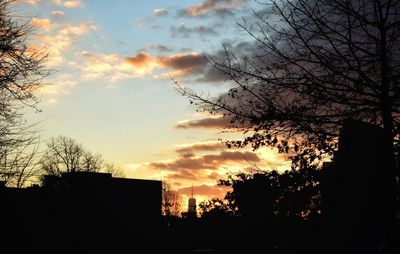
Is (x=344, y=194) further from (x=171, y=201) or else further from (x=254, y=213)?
(x=171, y=201)

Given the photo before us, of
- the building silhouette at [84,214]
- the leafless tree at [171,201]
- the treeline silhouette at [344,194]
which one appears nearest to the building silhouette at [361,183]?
the treeline silhouette at [344,194]

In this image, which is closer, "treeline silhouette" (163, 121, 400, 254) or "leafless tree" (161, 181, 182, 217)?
"treeline silhouette" (163, 121, 400, 254)

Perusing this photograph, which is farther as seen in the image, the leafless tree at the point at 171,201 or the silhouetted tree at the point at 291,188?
the leafless tree at the point at 171,201

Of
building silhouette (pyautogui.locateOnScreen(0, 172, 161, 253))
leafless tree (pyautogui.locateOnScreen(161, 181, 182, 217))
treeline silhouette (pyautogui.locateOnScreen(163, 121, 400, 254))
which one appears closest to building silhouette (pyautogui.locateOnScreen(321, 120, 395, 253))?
treeline silhouette (pyautogui.locateOnScreen(163, 121, 400, 254))

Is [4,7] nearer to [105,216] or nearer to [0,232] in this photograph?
[0,232]

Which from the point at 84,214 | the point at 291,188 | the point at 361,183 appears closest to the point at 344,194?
the point at 361,183

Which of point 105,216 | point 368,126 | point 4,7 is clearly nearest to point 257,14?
point 368,126

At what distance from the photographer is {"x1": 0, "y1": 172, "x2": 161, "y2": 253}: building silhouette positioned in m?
27.9

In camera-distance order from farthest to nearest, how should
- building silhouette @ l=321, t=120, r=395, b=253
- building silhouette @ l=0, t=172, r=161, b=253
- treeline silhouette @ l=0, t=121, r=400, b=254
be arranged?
building silhouette @ l=0, t=172, r=161, b=253
treeline silhouette @ l=0, t=121, r=400, b=254
building silhouette @ l=321, t=120, r=395, b=253

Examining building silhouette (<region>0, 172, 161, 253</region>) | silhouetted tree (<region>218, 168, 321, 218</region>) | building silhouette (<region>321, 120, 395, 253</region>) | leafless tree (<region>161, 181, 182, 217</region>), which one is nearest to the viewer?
building silhouette (<region>321, 120, 395, 253</region>)

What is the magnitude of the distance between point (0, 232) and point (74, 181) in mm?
36128

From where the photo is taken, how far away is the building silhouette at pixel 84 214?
27.9 m

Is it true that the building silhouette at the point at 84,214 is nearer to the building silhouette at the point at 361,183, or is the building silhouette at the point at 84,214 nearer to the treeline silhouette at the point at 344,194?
the treeline silhouette at the point at 344,194

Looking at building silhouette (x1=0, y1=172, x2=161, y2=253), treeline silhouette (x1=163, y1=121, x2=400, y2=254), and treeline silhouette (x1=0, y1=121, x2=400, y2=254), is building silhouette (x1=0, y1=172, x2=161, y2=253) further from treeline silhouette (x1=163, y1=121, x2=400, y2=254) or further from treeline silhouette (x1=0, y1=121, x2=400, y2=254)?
treeline silhouette (x1=163, y1=121, x2=400, y2=254)
